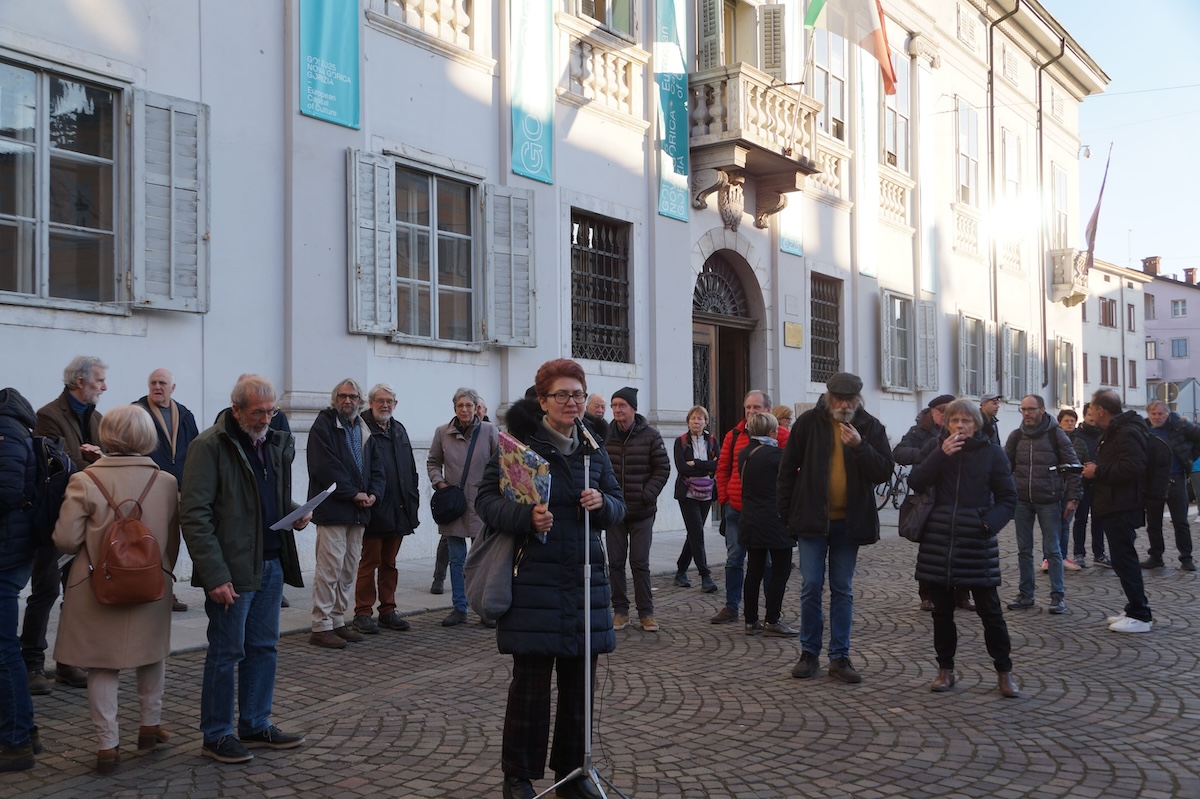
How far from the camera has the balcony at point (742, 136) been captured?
1606 cm

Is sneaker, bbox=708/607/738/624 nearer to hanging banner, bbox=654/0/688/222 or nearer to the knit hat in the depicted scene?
the knit hat

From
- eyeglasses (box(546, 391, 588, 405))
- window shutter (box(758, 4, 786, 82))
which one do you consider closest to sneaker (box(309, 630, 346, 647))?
eyeglasses (box(546, 391, 588, 405))

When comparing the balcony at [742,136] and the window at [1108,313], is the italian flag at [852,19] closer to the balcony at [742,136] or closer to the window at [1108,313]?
the balcony at [742,136]

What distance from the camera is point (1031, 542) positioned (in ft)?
32.0

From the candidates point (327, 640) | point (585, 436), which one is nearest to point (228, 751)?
point (585, 436)

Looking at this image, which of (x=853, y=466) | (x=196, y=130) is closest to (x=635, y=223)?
(x=196, y=130)

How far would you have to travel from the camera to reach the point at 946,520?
658 cm

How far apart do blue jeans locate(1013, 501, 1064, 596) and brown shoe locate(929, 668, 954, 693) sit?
3.16 meters

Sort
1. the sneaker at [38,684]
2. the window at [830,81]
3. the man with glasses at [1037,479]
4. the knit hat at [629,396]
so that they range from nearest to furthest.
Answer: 1. the sneaker at [38,684]
2. the knit hat at [629,396]
3. the man with glasses at [1037,479]
4. the window at [830,81]

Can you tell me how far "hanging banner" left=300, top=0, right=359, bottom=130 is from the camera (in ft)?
36.4

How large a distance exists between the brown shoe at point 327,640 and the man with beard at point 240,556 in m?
2.27

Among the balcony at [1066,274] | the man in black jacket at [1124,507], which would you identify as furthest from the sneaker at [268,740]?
the balcony at [1066,274]

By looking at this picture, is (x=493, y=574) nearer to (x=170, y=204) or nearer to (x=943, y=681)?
(x=943, y=681)

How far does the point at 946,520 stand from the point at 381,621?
4.20 m
